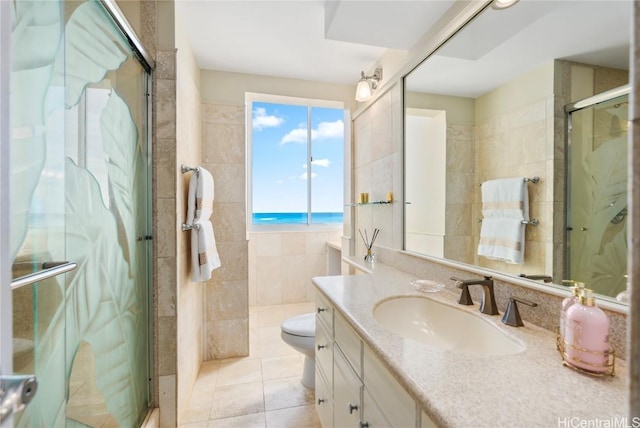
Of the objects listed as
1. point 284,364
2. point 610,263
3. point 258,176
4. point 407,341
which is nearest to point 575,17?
point 610,263

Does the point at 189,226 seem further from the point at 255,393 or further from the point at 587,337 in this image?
the point at 587,337

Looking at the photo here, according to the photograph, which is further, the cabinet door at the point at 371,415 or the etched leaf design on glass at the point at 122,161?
the etched leaf design on glass at the point at 122,161

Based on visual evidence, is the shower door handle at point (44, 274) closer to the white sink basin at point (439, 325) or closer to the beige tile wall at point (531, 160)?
the white sink basin at point (439, 325)

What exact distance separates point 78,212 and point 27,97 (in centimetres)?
38

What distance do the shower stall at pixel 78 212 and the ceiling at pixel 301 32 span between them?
0.55m

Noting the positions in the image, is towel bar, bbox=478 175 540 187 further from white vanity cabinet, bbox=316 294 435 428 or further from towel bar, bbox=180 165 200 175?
towel bar, bbox=180 165 200 175

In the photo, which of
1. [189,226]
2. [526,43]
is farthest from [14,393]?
[526,43]

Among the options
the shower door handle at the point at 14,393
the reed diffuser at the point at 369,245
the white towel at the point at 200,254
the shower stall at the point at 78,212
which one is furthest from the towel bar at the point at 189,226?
the shower door handle at the point at 14,393

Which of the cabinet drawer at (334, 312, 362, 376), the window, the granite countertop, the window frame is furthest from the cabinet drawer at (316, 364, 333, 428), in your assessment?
the window

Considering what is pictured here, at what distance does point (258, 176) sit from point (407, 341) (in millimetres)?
3027

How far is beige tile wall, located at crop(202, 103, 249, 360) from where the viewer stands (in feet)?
7.28

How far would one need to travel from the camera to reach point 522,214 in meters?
1.04

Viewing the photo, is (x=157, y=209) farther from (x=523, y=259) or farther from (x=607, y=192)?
(x=607, y=192)

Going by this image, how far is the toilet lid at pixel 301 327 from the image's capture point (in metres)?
1.78
